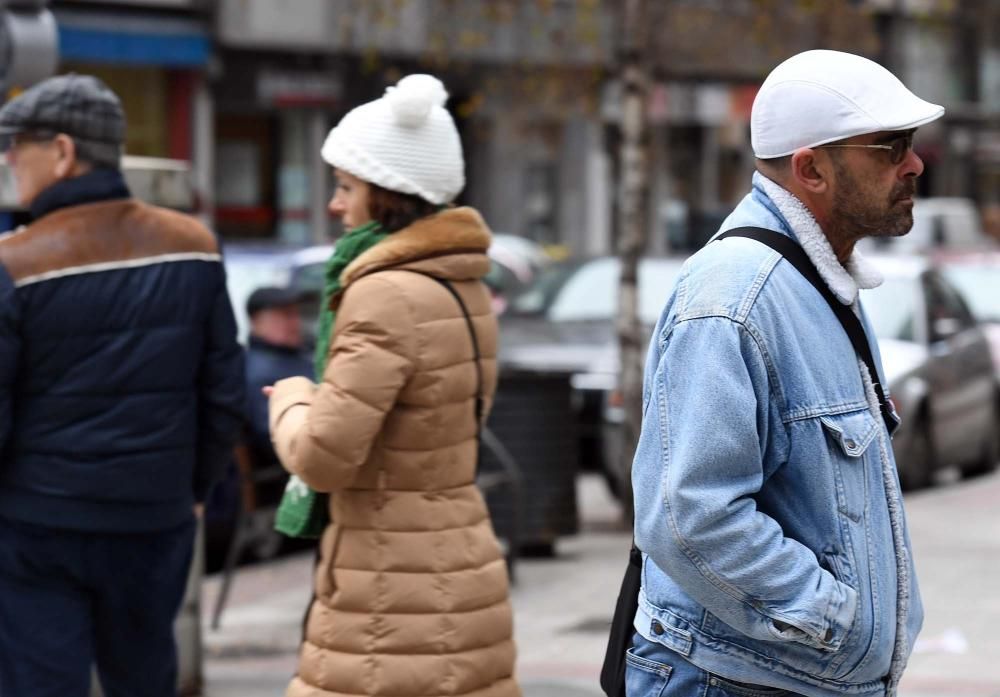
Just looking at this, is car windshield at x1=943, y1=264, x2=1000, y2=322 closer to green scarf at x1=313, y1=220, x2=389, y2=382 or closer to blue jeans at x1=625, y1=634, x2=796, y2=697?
green scarf at x1=313, y1=220, x2=389, y2=382

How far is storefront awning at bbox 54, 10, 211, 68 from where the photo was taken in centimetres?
2601

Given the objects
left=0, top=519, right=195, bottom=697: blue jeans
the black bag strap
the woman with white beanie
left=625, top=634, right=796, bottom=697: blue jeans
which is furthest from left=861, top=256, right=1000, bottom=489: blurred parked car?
left=625, top=634, right=796, bottom=697: blue jeans

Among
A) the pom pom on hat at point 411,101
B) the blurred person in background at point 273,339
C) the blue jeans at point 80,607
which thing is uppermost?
the pom pom on hat at point 411,101

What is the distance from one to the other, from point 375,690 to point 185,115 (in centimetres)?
2484

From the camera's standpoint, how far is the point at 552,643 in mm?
7551

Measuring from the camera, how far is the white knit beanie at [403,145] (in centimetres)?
424

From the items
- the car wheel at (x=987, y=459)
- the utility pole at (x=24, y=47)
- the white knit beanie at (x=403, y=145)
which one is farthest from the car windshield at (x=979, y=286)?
the white knit beanie at (x=403, y=145)

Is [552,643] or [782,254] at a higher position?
[782,254]

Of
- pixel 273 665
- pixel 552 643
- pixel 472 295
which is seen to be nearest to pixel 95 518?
pixel 472 295

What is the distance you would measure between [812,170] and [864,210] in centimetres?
10

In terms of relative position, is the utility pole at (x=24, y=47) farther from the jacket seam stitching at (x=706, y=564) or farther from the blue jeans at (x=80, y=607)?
the jacket seam stitching at (x=706, y=564)

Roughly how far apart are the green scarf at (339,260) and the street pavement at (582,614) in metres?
2.59

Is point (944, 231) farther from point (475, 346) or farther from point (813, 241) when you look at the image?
point (813, 241)

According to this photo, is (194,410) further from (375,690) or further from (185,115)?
(185,115)
